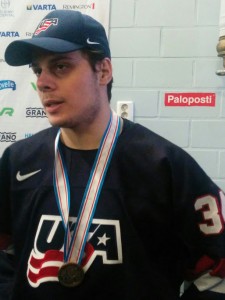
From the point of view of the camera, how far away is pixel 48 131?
1343 mm

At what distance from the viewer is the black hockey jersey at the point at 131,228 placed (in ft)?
3.67

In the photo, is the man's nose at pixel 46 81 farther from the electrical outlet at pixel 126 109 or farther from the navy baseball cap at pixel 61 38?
the electrical outlet at pixel 126 109

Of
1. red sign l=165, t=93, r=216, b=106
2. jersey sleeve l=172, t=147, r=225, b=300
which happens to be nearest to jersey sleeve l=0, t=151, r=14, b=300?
jersey sleeve l=172, t=147, r=225, b=300

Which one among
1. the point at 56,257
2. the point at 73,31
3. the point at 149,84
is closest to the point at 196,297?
the point at 56,257

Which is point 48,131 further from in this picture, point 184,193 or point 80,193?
point 184,193

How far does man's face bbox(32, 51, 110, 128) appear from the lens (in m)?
1.15

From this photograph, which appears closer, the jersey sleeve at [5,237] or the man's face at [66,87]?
the man's face at [66,87]

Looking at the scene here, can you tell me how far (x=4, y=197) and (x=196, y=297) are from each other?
64 cm

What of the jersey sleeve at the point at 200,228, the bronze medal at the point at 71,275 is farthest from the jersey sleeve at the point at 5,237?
the jersey sleeve at the point at 200,228

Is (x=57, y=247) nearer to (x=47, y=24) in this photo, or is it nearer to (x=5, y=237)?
(x=5, y=237)

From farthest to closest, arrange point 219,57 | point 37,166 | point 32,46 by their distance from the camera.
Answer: point 219,57, point 37,166, point 32,46

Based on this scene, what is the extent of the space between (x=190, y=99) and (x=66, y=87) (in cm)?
94

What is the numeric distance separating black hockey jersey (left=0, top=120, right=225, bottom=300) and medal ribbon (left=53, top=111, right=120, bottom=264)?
0.02 metres

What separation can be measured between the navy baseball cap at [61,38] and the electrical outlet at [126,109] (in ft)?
2.53
